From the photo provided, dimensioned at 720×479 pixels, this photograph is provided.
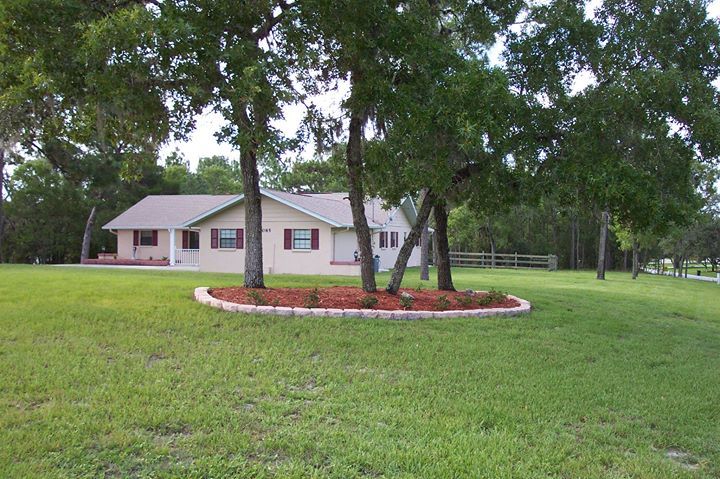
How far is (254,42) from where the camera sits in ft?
28.0

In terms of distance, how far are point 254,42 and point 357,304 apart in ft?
14.1

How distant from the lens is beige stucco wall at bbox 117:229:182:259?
28.0 metres

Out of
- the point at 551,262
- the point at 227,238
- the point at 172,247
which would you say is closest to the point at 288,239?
the point at 227,238

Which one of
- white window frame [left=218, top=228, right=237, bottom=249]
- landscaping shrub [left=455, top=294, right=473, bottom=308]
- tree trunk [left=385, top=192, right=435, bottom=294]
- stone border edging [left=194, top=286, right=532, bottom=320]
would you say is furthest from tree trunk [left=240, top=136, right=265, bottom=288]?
white window frame [left=218, top=228, right=237, bottom=249]

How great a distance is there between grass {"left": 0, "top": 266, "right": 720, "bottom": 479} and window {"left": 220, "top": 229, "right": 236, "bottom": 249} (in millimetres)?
14979

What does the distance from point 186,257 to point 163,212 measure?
416 centimetres

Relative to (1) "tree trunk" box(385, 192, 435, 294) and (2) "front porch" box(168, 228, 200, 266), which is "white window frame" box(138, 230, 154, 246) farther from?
(1) "tree trunk" box(385, 192, 435, 294)

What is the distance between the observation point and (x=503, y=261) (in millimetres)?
35562

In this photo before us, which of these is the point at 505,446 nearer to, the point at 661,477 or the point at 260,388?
the point at 661,477

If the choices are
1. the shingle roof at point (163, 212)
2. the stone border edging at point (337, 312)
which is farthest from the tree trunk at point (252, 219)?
the shingle roof at point (163, 212)

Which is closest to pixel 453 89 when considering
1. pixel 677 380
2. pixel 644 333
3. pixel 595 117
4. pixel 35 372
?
pixel 595 117

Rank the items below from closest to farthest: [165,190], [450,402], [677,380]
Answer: [450,402] < [677,380] < [165,190]

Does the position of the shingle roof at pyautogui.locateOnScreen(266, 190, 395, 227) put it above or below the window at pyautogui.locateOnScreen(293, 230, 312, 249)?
above

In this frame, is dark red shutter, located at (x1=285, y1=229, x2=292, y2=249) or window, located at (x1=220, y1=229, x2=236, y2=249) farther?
window, located at (x1=220, y1=229, x2=236, y2=249)
